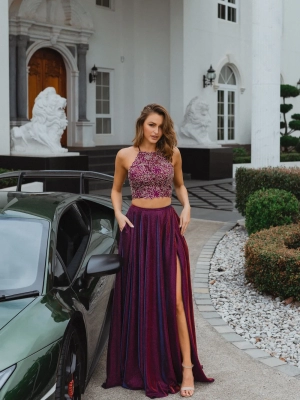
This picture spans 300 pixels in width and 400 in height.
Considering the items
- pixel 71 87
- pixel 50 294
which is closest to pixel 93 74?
pixel 71 87

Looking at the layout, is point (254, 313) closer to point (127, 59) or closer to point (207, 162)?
point (207, 162)

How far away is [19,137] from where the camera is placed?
13516 millimetres

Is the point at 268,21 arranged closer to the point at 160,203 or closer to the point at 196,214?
the point at 196,214

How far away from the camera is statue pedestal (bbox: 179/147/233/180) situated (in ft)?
57.4

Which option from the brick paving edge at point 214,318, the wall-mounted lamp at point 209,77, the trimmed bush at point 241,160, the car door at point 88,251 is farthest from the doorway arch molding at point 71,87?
the car door at point 88,251

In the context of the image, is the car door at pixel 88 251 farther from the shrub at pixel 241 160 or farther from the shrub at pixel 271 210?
the shrub at pixel 241 160

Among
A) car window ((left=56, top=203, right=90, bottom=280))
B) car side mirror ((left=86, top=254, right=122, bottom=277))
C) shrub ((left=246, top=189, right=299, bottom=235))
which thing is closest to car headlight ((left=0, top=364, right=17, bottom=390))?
car side mirror ((left=86, top=254, right=122, bottom=277))

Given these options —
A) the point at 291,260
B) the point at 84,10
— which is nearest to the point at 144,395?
the point at 291,260

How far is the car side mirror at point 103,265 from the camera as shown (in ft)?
11.7

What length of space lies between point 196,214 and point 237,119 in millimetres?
11788

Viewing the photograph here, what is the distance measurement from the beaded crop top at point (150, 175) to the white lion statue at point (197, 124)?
14.0 meters

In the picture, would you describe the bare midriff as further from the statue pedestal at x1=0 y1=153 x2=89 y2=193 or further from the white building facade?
the white building facade

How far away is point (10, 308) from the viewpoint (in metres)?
3.10

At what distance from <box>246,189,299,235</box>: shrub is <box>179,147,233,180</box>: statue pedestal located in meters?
9.12
